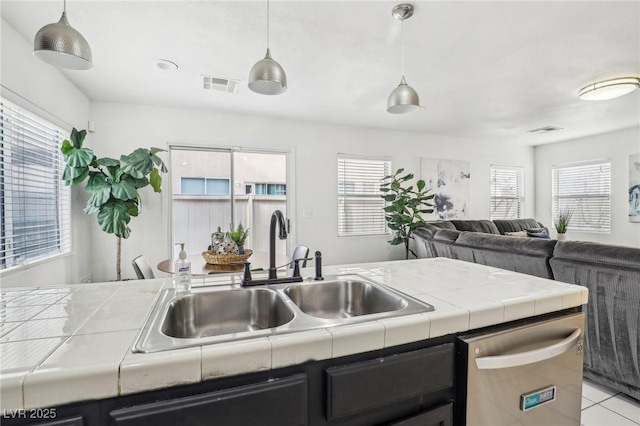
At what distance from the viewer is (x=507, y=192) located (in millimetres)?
6578

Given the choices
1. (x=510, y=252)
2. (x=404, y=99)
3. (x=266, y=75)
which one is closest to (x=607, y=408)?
(x=510, y=252)

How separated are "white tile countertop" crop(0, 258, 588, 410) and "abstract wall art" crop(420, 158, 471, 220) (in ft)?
15.3

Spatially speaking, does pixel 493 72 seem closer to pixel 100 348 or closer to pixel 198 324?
pixel 198 324

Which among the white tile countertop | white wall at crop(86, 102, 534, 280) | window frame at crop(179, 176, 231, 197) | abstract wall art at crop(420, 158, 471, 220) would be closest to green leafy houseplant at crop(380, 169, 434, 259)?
white wall at crop(86, 102, 534, 280)

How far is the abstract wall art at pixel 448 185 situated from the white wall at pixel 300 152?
0.15m

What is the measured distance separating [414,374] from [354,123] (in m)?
4.58

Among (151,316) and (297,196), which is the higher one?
(297,196)

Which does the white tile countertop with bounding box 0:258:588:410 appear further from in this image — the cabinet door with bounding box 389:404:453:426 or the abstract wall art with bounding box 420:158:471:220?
the abstract wall art with bounding box 420:158:471:220

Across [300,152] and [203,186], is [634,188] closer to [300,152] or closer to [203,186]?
[300,152]

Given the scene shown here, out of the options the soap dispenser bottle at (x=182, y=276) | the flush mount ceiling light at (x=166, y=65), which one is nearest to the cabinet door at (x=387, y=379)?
the soap dispenser bottle at (x=182, y=276)

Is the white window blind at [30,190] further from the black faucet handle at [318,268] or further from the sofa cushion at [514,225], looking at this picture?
the sofa cushion at [514,225]

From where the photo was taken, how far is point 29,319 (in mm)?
892

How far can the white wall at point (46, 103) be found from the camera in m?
2.25

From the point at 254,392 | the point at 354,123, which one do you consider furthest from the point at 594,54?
the point at 254,392
